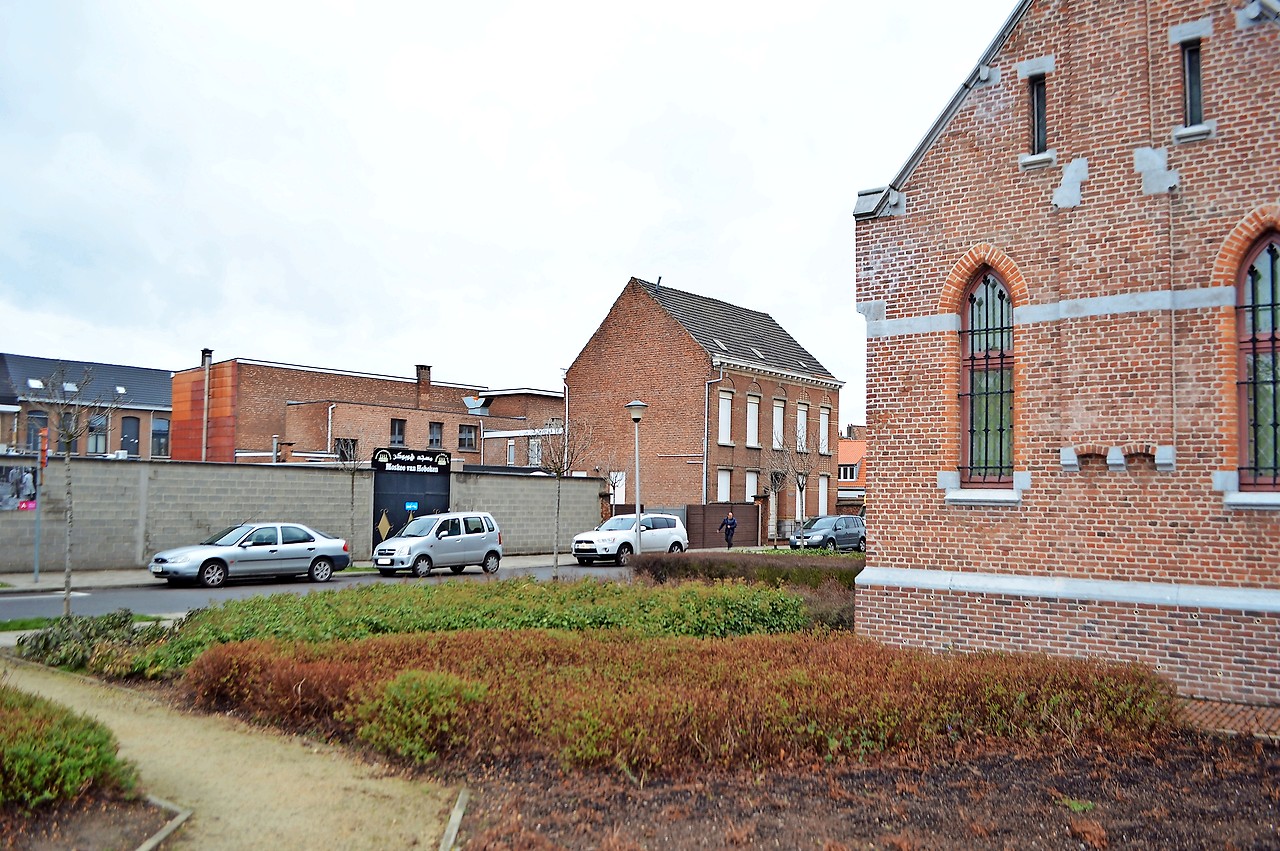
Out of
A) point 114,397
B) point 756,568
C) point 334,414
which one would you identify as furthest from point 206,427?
point 756,568

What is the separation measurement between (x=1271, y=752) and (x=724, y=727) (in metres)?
4.36

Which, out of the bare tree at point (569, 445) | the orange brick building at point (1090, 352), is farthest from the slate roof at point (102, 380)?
the orange brick building at point (1090, 352)

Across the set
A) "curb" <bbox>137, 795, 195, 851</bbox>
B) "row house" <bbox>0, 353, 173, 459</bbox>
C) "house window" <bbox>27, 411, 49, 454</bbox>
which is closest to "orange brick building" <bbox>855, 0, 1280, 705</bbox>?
"curb" <bbox>137, 795, 195, 851</bbox>

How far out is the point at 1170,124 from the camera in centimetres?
1113

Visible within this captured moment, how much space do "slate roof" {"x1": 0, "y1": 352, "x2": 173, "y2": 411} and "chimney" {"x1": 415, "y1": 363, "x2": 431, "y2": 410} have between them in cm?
1799

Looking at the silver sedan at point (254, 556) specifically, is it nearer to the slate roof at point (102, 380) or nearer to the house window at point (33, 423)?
the house window at point (33, 423)

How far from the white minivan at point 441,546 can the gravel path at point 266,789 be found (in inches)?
686

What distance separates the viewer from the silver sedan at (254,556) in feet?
74.4

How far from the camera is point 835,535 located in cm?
3747

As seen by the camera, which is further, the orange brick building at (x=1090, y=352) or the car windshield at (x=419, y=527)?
the car windshield at (x=419, y=527)

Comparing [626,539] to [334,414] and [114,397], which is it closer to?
[334,414]

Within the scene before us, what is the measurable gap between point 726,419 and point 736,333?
610 cm

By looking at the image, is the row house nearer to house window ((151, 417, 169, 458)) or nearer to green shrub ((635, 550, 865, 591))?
house window ((151, 417, 169, 458))

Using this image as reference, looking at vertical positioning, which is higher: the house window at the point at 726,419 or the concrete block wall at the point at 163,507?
the house window at the point at 726,419
